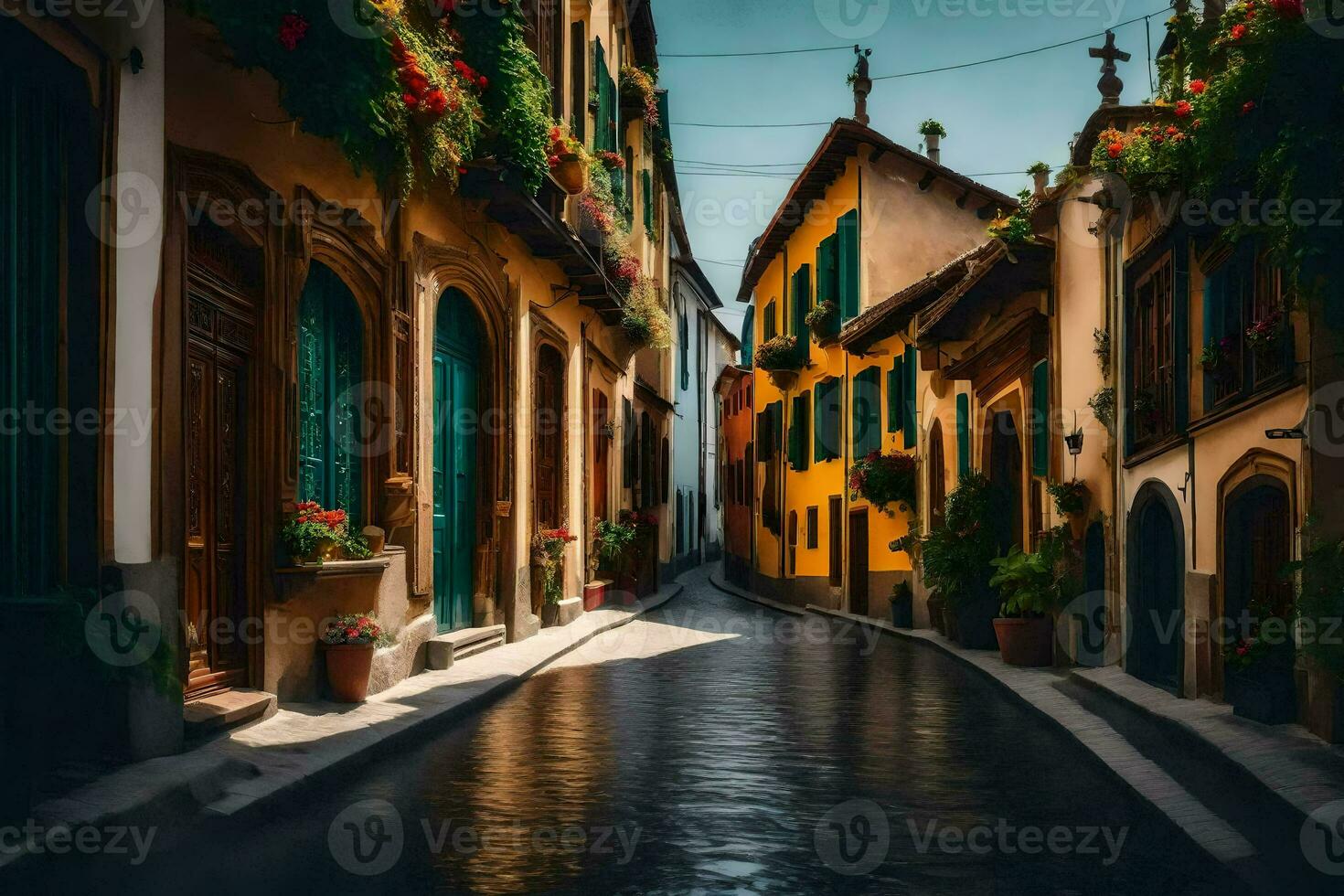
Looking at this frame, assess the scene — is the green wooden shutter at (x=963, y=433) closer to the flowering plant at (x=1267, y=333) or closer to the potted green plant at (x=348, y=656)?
the flowering plant at (x=1267, y=333)

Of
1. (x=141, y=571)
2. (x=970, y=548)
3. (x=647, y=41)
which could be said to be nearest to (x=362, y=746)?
(x=141, y=571)

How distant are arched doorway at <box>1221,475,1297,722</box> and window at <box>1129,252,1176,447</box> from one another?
1.80 meters

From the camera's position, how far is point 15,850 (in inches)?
218

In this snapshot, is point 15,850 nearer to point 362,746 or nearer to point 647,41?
point 362,746

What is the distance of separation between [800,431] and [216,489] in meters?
24.1

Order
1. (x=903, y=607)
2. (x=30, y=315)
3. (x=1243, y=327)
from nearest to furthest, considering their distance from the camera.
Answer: (x=30, y=315), (x=1243, y=327), (x=903, y=607)

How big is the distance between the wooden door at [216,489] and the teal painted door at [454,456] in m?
4.97

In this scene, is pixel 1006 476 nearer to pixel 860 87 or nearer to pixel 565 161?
pixel 565 161

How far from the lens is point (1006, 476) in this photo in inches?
778

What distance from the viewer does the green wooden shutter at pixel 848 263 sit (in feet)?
94.7

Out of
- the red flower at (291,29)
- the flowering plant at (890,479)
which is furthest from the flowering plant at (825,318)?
the red flower at (291,29)

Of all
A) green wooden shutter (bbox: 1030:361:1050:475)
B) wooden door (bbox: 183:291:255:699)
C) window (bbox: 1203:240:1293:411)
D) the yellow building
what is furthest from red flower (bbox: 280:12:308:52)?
the yellow building

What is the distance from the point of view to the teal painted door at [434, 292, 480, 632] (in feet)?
51.0

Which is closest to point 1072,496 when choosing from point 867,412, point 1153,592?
point 1153,592
